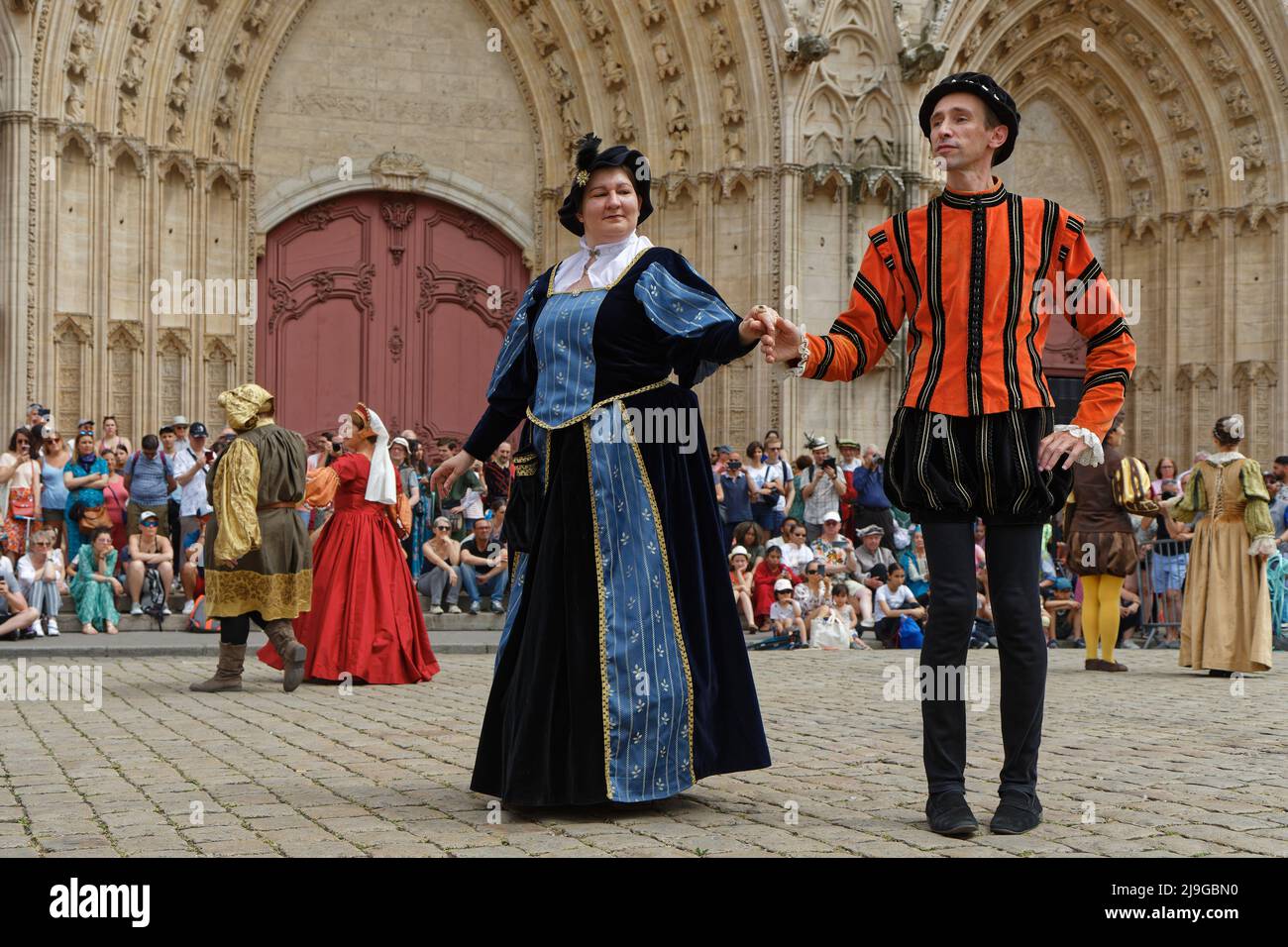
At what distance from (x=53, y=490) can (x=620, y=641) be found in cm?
1013

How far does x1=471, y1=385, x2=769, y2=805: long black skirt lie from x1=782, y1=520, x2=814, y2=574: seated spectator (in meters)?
9.06

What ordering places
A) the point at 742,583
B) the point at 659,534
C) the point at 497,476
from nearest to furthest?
the point at 659,534
the point at 742,583
the point at 497,476

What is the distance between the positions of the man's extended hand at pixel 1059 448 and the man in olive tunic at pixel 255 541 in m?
5.72

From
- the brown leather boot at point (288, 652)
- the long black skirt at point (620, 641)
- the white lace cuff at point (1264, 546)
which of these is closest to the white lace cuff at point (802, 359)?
the long black skirt at point (620, 641)

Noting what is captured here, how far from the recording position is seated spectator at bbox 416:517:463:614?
14.4 m

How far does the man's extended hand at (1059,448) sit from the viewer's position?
446cm

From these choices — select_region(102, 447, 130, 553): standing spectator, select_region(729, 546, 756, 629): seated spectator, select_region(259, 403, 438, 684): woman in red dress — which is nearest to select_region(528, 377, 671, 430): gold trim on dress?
select_region(259, 403, 438, 684): woman in red dress

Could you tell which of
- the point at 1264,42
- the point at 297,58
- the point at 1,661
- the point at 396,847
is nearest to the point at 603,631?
the point at 396,847

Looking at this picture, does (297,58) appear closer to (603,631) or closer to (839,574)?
(839,574)

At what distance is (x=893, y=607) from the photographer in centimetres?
1398

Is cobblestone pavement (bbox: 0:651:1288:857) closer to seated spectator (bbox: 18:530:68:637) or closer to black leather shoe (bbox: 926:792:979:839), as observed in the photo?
black leather shoe (bbox: 926:792:979:839)

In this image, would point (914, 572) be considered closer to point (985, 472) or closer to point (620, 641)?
point (620, 641)

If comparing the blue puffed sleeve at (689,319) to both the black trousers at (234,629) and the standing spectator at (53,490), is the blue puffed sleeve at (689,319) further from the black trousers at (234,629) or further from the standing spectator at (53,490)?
the standing spectator at (53,490)

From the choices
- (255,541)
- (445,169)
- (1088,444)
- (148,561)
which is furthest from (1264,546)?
(445,169)
